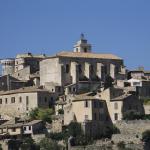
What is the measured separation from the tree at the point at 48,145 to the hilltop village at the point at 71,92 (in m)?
2.24

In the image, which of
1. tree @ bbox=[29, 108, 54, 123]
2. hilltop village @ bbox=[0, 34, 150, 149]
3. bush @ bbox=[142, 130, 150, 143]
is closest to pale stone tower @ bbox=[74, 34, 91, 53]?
hilltop village @ bbox=[0, 34, 150, 149]

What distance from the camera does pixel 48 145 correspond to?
79.5 meters

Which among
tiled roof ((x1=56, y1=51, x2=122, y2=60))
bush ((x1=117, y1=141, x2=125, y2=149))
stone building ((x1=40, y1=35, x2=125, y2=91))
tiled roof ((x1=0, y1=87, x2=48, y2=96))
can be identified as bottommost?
bush ((x1=117, y1=141, x2=125, y2=149))

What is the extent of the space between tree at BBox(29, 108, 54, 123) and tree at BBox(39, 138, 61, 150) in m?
5.95

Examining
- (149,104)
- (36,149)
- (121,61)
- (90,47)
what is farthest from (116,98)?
(90,47)

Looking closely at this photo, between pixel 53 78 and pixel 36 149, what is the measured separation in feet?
53.7

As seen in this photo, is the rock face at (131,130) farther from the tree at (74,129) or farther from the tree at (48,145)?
the tree at (48,145)

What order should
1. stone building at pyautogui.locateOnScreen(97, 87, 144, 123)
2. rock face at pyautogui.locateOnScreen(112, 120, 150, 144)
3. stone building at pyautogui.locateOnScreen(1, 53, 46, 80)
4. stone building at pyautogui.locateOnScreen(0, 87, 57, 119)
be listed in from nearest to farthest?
rock face at pyautogui.locateOnScreen(112, 120, 150, 144), stone building at pyautogui.locateOnScreen(97, 87, 144, 123), stone building at pyautogui.locateOnScreen(0, 87, 57, 119), stone building at pyautogui.locateOnScreen(1, 53, 46, 80)

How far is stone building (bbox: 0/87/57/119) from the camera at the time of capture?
297 ft

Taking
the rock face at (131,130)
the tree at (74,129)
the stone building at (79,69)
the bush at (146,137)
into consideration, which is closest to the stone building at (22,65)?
the stone building at (79,69)

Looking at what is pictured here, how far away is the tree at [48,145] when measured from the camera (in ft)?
260

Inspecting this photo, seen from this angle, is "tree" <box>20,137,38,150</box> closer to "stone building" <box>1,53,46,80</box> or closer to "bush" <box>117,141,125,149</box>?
"bush" <box>117,141,125,149</box>

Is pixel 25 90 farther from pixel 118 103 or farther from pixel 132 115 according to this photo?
pixel 132 115

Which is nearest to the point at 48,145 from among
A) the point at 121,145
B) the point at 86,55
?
the point at 121,145
